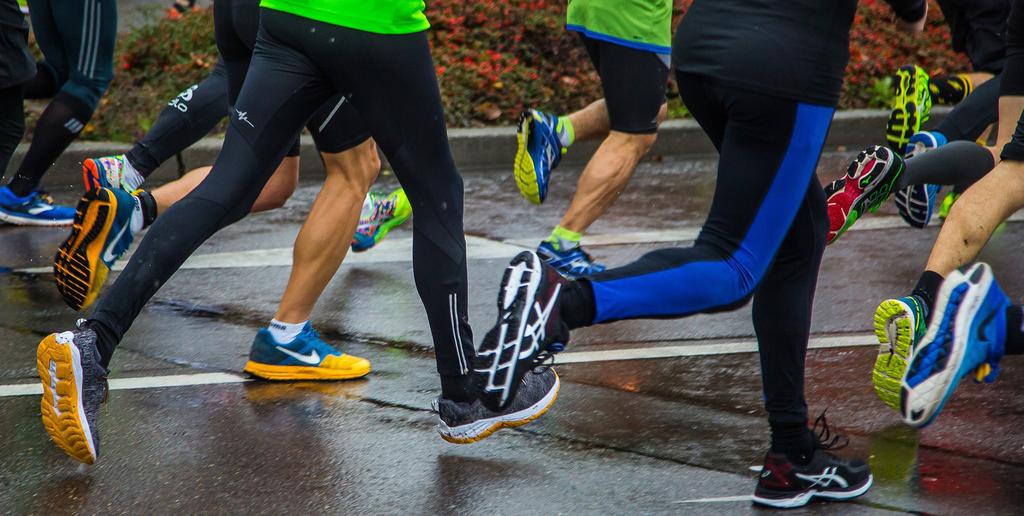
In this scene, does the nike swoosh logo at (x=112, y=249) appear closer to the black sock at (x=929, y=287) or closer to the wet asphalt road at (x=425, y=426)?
the wet asphalt road at (x=425, y=426)

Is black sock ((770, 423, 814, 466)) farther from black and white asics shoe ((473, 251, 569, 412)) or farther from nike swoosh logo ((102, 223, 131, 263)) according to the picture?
nike swoosh logo ((102, 223, 131, 263))

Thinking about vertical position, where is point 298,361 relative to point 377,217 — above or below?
above

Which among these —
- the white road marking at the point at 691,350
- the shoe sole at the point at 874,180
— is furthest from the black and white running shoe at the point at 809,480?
the shoe sole at the point at 874,180

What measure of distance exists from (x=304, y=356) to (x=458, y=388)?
85cm

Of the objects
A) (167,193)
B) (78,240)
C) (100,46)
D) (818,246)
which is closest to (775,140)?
(818,246)

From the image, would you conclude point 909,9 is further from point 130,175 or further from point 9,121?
point 9,121

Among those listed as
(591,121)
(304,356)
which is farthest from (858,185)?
(304,356)

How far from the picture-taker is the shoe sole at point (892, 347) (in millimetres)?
3994

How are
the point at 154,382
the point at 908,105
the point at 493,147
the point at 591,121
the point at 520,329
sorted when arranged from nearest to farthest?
the point at 520,329, the point at 154,382, the point at 591,121, the point at 908,105, the point at 493,147

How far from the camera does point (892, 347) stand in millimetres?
4090

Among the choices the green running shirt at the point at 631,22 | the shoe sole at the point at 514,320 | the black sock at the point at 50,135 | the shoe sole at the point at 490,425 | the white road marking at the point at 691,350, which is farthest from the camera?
the black sock at the point at 50,135

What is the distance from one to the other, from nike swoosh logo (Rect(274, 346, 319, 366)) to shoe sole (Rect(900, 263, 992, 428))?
6.48 ft

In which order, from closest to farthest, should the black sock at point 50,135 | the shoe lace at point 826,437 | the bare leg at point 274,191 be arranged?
the shoe lace at point 826,437, the bare leg at point 274,191, the black sock at point 50,135

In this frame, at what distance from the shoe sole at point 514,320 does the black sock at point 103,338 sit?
1.08 metres
